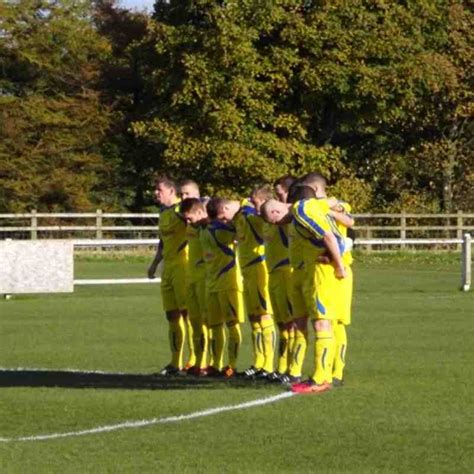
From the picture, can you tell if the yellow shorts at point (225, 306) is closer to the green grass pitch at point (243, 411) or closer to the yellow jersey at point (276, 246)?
the yellow jersey at point (276, 246)

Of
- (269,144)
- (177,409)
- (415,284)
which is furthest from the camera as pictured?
(269,144)

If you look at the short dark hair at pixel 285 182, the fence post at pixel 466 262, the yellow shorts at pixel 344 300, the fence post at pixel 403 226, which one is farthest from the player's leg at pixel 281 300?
the fence post at pixel 403 226

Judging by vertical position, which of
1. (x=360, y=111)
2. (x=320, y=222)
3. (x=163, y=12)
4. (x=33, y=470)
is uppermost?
(x=163, y=12)

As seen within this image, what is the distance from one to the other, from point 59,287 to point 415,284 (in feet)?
25.8

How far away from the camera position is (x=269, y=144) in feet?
167

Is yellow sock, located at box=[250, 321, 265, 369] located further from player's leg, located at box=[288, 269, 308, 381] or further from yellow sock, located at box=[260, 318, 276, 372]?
player's leg, located at box=[288, 269, 308, 381]

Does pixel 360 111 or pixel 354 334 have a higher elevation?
pixel 360 111

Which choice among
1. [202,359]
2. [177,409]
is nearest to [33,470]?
[177,409]

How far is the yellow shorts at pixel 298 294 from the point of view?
1399cm

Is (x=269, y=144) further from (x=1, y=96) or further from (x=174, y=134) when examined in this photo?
(x=1, y=96)

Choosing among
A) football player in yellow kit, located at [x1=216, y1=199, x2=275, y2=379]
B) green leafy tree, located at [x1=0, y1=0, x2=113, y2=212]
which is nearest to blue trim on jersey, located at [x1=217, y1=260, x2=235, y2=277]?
football player in yellow kit, located at [x1=216, y1=199, x2=275, y2=379]

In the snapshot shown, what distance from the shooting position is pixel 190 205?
1512 centimetres

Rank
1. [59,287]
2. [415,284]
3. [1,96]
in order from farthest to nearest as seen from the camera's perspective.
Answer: [1,96]
[415,284]
[59,287]

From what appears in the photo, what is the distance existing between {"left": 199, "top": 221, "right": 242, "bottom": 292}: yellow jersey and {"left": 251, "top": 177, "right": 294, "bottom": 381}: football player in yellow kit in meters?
0.46
